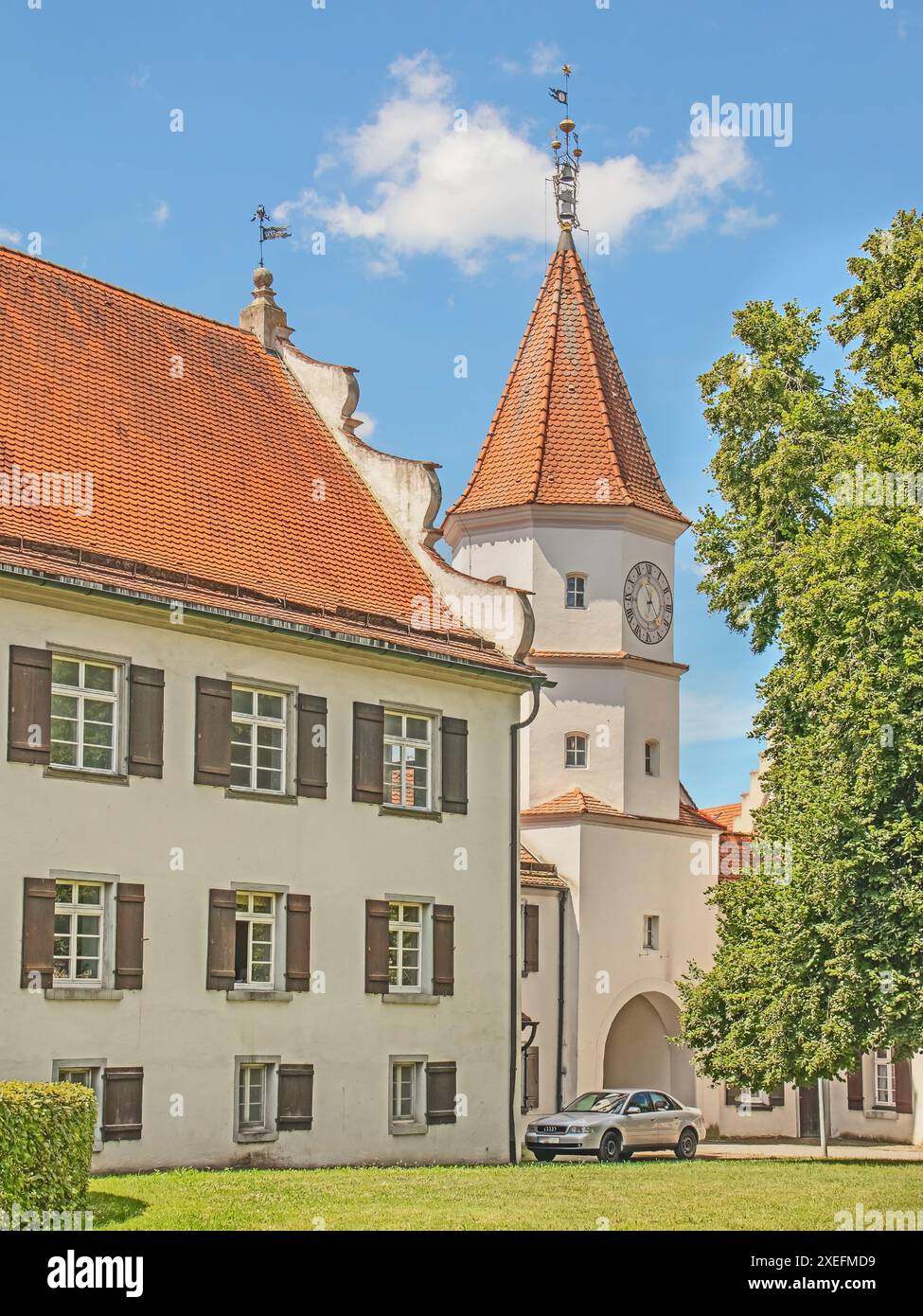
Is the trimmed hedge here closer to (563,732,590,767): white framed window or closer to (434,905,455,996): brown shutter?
(434,905,455,996): brown shutter

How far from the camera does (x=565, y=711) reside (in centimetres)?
4031

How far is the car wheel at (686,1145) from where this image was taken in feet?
108

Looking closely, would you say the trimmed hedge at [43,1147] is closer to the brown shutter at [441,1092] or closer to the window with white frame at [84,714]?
the window with white frame at [84,714]

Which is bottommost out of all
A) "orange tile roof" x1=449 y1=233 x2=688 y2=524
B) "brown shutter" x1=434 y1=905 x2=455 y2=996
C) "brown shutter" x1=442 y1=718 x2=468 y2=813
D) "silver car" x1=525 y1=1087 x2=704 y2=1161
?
"silver car" x1=525 y1=1087 x2=704 y2=1161

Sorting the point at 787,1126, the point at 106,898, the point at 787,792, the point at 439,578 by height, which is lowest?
the point at 787,1126

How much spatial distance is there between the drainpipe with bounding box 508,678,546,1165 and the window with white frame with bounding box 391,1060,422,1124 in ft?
7.02

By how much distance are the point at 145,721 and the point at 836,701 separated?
1223 cm

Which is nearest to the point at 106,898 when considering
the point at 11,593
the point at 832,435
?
the point at 11,593

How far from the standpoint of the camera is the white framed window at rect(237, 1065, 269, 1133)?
25672mm

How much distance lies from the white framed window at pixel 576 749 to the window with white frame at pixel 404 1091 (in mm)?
12934

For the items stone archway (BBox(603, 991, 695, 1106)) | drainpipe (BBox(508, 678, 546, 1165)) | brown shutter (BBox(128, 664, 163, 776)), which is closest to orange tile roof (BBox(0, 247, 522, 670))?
brown shutter (BBox(128, 664, 163, 776))

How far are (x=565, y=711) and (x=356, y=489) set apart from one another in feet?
31.7

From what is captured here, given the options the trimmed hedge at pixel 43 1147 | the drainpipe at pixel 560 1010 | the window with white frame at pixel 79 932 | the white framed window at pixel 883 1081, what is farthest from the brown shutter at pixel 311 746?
the white framed window at pixel 883 1081
